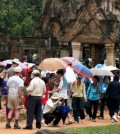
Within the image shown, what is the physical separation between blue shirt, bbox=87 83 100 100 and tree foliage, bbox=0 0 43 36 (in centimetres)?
3203

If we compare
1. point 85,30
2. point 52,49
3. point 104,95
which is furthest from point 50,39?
point 104,95

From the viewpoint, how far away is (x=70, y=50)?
99.3 feet

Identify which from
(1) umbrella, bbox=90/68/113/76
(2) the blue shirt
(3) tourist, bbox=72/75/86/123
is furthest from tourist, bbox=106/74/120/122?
(3) tourist, bbox=72/75/86/123

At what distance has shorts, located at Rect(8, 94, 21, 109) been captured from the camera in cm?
1594

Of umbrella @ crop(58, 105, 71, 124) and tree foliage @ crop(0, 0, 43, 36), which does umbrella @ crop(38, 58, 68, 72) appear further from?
tree foliage @ crop(0, 0, 43, 36)

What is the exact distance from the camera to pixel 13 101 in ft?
52.5

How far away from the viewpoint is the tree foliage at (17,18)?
52781 millimetres

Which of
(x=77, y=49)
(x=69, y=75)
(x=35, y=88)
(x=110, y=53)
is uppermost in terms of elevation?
(x=77, y=49)

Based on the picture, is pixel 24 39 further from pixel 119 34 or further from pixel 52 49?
pixel 119 34

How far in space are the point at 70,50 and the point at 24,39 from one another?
2783 millimetres

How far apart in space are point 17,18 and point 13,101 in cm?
3924

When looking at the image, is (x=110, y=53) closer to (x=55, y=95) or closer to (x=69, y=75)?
(x=69, y=75)

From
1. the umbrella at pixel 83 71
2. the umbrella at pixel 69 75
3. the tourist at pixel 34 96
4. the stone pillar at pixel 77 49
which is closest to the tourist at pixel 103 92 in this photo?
the umbrella at pixel 83 71

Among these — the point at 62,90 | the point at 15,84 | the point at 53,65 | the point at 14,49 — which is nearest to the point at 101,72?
the point at 53,65
